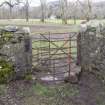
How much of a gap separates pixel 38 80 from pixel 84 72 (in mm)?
1707

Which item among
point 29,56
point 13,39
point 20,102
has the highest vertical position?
point 13,39

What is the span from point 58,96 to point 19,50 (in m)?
2.57

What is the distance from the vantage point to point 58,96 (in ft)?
25.7

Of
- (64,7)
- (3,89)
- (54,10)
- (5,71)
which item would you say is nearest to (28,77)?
(5,71)

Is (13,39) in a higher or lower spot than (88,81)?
higher

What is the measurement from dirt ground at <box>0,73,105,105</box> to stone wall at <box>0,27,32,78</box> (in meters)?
0.79

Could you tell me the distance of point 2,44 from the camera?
959 centimetres

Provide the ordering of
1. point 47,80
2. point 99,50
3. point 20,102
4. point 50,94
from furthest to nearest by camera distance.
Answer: point 47,80
point 99,50
point 50,94
point 20,102

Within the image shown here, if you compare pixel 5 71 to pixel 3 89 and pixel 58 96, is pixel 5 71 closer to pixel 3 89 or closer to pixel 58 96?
pixel 3 89

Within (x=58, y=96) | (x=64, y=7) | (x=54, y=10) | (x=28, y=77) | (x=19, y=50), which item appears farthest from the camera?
(x=54, y=10)

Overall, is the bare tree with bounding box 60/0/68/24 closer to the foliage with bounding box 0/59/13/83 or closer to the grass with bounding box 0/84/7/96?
the foliage with bounding box 0/59/13/83

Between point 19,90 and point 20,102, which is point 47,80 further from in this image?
point 20,102

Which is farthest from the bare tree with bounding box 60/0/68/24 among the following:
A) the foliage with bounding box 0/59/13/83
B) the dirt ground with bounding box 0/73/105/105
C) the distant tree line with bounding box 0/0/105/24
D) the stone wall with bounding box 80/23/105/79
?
the dirt ground with bounding box 0/73/105/105

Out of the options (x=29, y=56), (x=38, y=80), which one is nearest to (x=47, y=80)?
(x=38, y=80)
